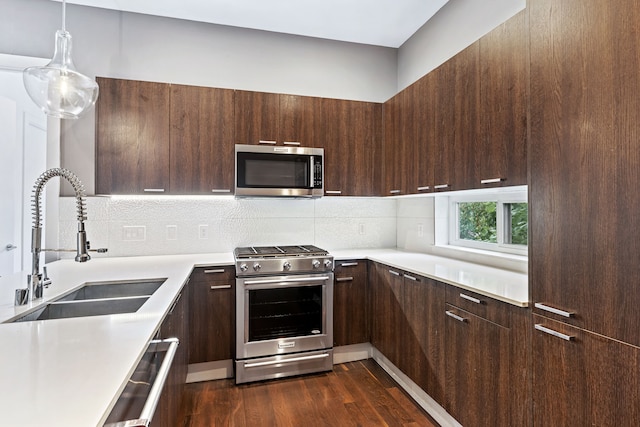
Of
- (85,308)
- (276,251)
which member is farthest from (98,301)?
(276,251)

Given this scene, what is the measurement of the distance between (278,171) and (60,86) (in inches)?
59.3

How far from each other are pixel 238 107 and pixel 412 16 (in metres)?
1.69

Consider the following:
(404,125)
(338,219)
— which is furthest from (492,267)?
(338,219)

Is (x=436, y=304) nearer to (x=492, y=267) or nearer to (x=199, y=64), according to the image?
(x=492, y=267)

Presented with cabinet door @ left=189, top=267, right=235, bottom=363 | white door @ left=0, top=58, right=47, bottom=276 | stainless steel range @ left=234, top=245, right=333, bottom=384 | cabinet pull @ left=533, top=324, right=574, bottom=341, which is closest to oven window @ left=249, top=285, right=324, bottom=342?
stainless steel range @ left=234, top=245, right=333, bottom=384

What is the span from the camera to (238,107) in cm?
278

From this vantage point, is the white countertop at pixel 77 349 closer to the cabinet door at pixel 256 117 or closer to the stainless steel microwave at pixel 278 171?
the stainless steel microwave at pixel 278 171

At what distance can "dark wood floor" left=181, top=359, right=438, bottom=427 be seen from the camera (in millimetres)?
2070

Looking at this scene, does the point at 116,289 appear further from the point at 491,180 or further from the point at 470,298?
the point at 491,180

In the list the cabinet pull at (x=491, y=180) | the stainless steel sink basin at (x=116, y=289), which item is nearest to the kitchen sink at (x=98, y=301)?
the stainless steel sink basin at (x=116, y=289)

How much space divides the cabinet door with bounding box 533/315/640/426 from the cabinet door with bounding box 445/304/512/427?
0.17 m

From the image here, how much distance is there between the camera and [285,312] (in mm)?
2654

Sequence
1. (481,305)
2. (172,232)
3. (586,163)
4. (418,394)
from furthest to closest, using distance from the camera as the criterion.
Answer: (172,232), (418,394), (481,305), (586,163)

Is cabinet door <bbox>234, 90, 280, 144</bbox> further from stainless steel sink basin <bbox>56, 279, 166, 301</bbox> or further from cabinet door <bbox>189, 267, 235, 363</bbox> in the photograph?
stainless steel sink basin <bbox>56, 279, 166, 301</bbox>
